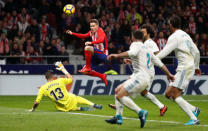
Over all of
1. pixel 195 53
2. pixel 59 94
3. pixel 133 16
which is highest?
pixel 133 16

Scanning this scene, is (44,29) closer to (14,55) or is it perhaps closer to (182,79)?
(14,55)

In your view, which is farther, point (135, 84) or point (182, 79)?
point (182, 79)

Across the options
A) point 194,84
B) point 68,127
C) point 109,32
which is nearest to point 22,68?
point 109,32

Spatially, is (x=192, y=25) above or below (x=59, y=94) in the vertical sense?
above

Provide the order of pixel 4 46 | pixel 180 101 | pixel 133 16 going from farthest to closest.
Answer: pixel 133 16
pixel 4 46
pixel 180 101

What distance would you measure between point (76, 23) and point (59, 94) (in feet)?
37.3

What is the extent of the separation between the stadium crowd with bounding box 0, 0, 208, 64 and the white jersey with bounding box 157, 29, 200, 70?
11.3 meters

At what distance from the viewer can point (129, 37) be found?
23.8 metres

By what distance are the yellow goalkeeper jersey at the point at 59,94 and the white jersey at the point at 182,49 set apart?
3.58 meters

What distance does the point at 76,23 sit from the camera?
Result: 77.9 ft

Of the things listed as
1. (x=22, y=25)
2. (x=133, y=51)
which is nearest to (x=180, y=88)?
(x=133, y=51)

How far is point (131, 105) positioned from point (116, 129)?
1.71 ft

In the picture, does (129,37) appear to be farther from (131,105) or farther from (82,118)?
(131,105)

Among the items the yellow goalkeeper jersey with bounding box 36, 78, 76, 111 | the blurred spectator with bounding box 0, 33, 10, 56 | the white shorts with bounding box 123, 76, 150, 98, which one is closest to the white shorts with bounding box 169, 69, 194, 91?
the white shorts with bounding box 123, 76, 150, 98
